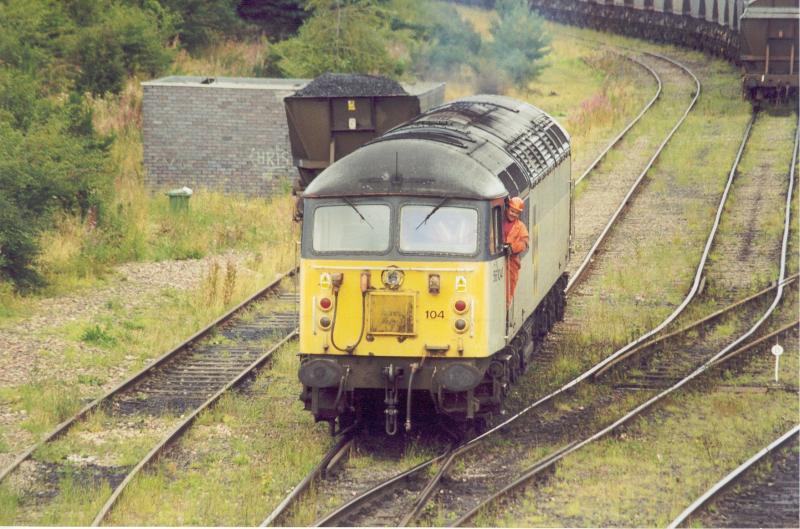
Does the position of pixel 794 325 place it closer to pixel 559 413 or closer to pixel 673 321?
pixel 673 321

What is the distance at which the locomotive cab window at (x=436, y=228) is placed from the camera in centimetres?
1159

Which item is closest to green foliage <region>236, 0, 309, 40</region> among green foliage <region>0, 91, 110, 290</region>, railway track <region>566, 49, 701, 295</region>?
railway track <region>566, 49, 701, 295</region>

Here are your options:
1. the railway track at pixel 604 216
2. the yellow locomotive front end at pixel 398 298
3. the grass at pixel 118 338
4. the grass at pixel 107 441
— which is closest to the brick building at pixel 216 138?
the railway track at pixel 604 216

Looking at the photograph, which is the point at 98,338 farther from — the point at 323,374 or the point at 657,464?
the point at 657,464

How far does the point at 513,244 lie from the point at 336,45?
65.1ft

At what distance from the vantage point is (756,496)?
10789 mm

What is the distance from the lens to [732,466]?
11.6 metres

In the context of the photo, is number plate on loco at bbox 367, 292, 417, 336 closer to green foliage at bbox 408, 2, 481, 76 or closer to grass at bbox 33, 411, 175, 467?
grass at bbox 33, 411, 175, 467

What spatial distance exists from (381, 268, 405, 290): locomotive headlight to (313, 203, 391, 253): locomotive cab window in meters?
0.20

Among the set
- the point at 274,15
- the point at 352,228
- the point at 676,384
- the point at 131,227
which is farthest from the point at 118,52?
the point at 352,228

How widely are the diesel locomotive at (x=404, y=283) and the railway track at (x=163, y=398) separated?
1837 mm

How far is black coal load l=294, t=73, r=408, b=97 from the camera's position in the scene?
714 inches

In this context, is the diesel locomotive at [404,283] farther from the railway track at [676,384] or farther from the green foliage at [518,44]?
the green foliage at [518,44]

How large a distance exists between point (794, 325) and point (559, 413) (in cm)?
442
